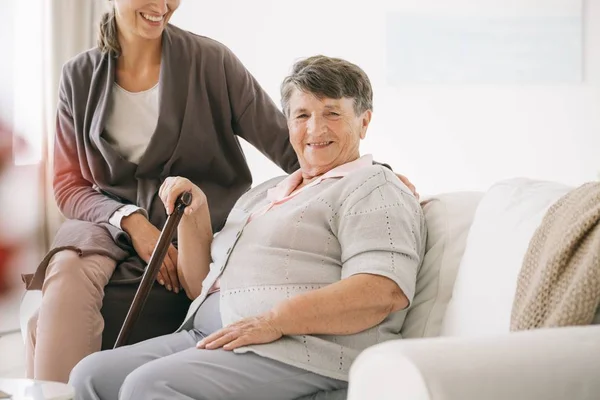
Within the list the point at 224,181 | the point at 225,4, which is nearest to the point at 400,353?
the point at 224,181

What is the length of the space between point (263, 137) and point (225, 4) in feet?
11.0

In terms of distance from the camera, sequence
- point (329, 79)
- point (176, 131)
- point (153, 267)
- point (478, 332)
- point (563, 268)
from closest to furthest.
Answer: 1. point (563, 268)
2. point (478, 332)
3. point (329, 79)
4. point (153, 267)
5. point (176, 131)

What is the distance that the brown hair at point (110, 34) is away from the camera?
2.45 m

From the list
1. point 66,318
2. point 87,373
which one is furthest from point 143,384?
point 66,318

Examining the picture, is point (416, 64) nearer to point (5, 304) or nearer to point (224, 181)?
point (224, 181)

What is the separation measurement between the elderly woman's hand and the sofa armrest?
43.8 inches

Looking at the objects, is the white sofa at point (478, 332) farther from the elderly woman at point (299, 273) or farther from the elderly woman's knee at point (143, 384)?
the elderly woman's knee at point (143, 384)

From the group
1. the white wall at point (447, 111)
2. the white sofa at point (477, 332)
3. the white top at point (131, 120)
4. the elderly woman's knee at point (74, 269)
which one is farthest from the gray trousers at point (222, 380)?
the white wall at point (447, 111)

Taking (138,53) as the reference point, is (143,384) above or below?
below

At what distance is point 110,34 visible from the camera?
245cm

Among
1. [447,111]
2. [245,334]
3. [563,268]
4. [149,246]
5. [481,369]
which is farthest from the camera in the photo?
[447,111]

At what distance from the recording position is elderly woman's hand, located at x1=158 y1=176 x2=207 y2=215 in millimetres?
2074

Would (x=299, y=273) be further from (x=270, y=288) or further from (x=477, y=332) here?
(x=477, y=332)

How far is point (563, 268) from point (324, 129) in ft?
2.61
